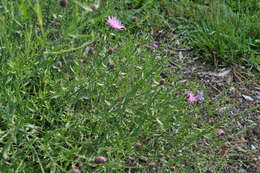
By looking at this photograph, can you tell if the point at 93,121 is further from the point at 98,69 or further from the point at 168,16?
the point at 168,16

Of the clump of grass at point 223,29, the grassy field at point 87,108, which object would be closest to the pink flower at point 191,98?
the grassy field at point 87,108

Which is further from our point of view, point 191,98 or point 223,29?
point 223,29

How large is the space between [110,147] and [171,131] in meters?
0.60

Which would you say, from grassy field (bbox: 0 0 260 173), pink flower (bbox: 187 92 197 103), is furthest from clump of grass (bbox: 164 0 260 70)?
pink flower (bbox: 187 92 197 103)

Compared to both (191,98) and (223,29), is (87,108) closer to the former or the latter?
(191,98)

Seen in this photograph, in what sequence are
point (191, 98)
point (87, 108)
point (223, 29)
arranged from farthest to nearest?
point (223, 29), point (191, 98), point (87, 108)

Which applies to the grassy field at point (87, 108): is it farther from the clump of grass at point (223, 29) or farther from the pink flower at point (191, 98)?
the clump of grass at point (223, 29)

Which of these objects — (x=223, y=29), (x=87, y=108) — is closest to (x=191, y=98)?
(x=87, y=108)

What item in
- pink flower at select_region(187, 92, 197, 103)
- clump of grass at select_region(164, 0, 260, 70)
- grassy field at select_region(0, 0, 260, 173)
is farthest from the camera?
clump of grass at select_region(164, 0, 260, 70)

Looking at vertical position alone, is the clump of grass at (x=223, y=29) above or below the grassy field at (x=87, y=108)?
below

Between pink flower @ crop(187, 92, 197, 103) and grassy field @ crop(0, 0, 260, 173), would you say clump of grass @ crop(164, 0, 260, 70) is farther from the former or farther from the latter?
pink flower @ crop(187, 92, 197, 103)

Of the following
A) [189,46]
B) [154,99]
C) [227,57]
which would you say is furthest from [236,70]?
[154,99]

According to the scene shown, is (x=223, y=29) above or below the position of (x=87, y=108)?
below

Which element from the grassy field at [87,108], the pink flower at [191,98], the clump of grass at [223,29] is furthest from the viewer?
the clump of grass at [223,29]
